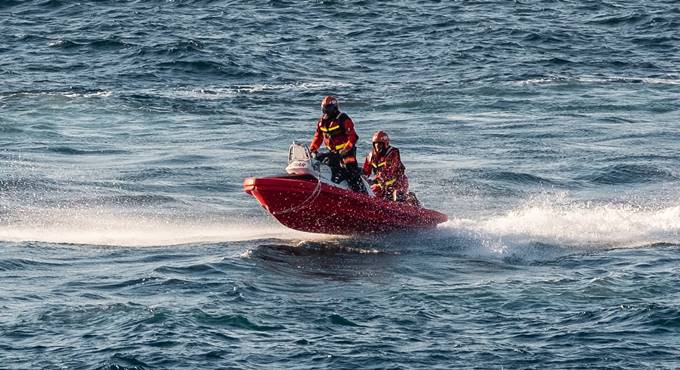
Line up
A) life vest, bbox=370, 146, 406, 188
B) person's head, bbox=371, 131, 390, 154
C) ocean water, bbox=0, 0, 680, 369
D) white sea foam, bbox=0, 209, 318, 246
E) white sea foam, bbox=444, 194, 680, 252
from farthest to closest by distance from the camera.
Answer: white sea foam, bbox=444, 194, 680, 252
white sea foam, bbox=0, 209, 318, 246
life vest, bbox=370, 146, 406, 188
person's head, bbox=371, 131, 390, 154
ocean water, bbox=0, 0, 680, 369

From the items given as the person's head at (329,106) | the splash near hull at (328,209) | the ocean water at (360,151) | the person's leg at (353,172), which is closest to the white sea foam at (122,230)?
the ocean water at (360,151)

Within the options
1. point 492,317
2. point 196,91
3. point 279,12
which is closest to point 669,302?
point 492,317

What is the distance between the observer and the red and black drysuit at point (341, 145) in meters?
21.5

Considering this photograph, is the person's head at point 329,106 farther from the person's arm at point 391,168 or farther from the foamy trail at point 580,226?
the foamy trail at point 580,226

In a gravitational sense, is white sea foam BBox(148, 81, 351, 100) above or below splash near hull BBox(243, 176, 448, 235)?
below

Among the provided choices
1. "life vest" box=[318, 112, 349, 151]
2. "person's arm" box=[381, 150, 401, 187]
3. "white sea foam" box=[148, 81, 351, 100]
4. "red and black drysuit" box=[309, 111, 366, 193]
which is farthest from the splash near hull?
"white sea foam" box=[148, 81, 351, 100]

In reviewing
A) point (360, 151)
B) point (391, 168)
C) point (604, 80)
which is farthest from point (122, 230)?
point (604, 80)

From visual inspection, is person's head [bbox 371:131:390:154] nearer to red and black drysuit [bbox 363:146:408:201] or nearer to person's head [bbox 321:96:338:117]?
red and black drysuit [bbox 363:146:408:201]

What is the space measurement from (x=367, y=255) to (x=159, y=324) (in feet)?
17.6

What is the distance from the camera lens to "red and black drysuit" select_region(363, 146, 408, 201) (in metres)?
21.8

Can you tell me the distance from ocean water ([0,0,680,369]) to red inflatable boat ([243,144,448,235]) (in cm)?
34

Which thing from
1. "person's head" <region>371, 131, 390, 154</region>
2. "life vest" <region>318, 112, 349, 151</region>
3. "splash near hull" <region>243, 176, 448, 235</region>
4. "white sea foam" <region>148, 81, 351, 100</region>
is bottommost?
"white sea foam" <region>148, 81, 351, 100</region>

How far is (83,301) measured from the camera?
17.5 m

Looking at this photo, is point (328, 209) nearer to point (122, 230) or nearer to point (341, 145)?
point (341, 145)
